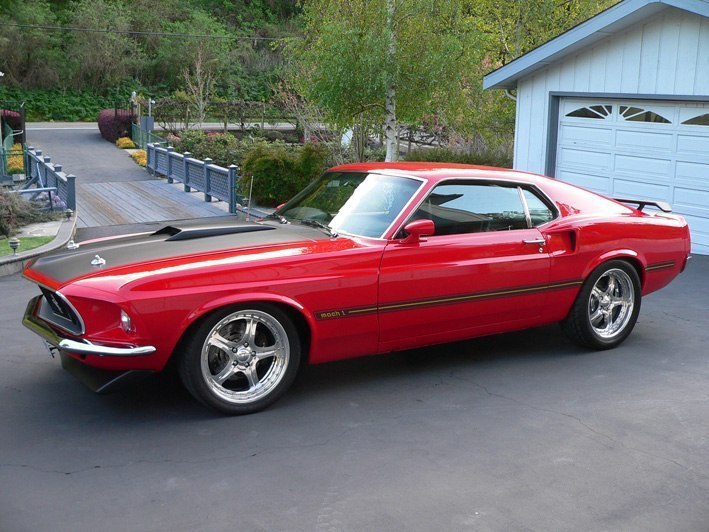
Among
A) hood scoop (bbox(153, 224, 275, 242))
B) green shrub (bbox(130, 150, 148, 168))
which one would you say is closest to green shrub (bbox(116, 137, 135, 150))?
green shrub (bbox(130, 150, 148, 168))

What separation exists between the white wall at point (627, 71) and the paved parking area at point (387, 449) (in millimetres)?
6549

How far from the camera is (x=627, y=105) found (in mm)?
13289

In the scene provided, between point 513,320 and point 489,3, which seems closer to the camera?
point 513,320

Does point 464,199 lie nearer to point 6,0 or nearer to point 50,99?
point 50,99

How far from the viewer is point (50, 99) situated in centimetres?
5003

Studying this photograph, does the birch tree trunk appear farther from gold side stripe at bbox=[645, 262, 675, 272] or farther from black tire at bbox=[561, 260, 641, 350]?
black tire at bbox=[561, 260, 641, 350]

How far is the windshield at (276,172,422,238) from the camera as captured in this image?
6.30 metres

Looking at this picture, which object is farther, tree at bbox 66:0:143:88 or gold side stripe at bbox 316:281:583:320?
tree at bbox 66:0:143:88

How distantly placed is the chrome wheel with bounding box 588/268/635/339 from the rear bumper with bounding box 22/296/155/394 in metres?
3.76

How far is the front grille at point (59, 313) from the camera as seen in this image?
5.36m

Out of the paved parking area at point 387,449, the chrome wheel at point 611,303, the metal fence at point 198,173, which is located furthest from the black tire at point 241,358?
the metal fence at point 198,173

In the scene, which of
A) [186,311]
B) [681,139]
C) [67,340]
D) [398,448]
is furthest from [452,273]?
[681,139]

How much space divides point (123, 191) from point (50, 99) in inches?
1273

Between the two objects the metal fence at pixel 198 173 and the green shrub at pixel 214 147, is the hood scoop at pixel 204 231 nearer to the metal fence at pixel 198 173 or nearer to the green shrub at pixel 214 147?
the metal fence at pixel 198 173
